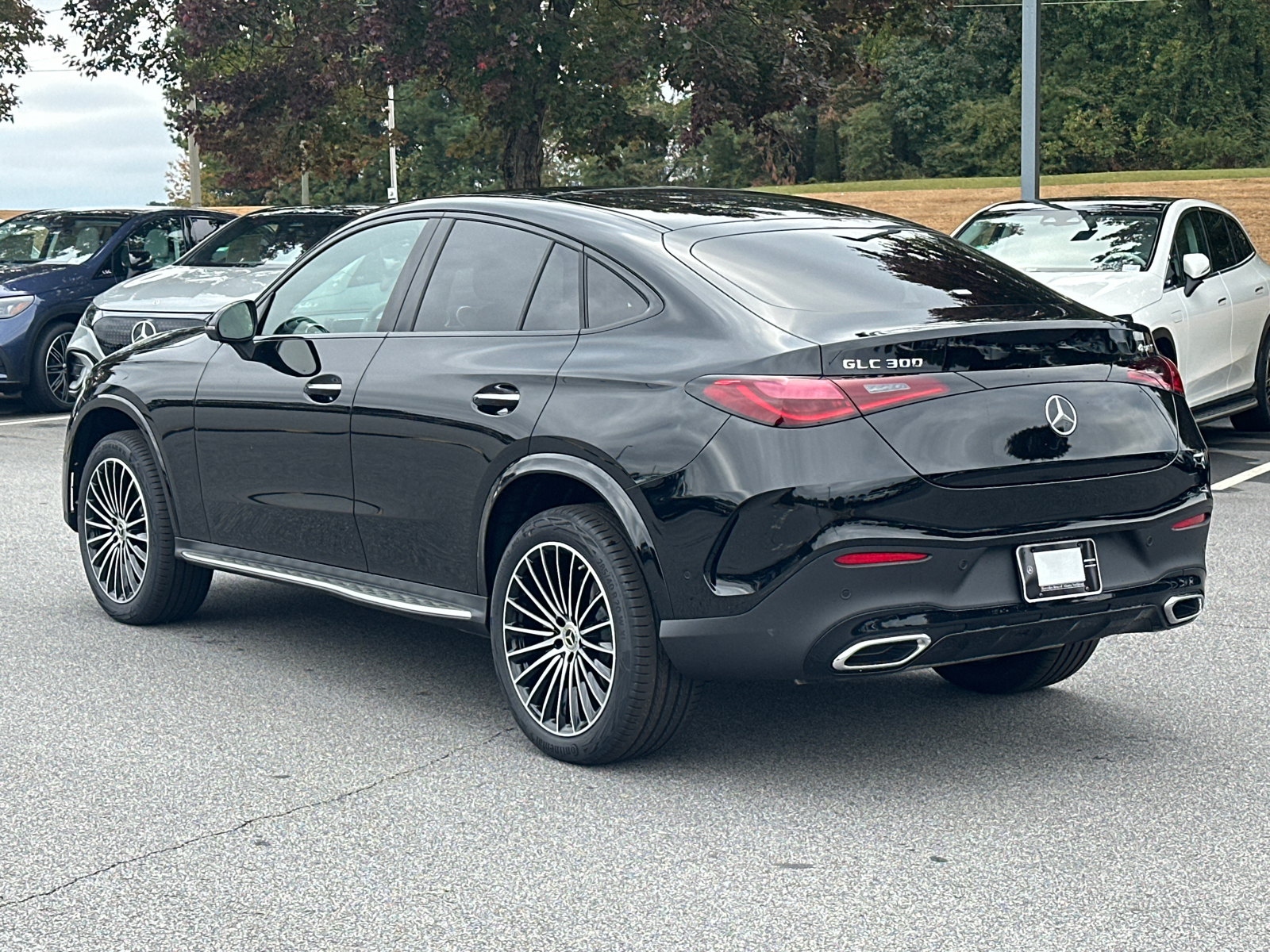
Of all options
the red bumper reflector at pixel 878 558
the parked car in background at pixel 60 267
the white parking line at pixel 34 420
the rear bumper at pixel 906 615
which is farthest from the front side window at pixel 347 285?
the parked car in background at pixel 60 267

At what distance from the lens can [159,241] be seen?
1644cm

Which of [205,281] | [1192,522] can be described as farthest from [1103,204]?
[1192,522]

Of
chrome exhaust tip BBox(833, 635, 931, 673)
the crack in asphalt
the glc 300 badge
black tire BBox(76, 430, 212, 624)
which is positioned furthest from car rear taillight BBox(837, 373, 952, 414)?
black tire BBox(76, 430, 212, 624)

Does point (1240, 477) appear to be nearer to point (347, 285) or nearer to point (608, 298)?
point (347, 285)

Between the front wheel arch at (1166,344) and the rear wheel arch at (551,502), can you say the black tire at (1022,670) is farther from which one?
the front wheel arch at (1166,344)

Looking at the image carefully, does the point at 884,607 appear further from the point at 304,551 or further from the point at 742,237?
the point at 304,551

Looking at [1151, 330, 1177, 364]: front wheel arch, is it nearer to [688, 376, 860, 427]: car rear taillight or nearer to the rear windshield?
the rear windshield

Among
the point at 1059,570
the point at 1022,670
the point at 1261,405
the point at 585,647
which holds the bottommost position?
the point at 1261,405

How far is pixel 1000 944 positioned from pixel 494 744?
202cm

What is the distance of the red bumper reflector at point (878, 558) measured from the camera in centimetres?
439

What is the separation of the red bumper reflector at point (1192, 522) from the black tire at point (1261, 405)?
819cm

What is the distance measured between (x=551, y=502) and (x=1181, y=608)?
186 centimetres

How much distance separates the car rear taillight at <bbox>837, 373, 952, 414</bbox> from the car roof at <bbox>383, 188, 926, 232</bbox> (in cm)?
105

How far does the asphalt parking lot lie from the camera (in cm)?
374
